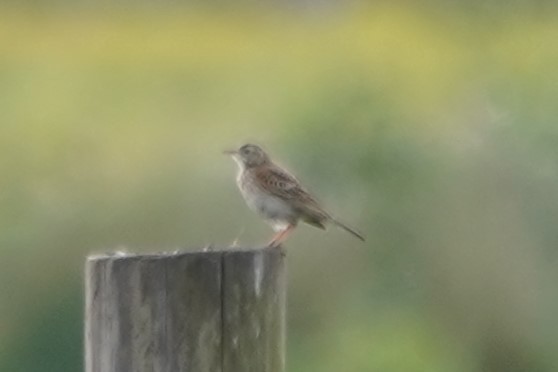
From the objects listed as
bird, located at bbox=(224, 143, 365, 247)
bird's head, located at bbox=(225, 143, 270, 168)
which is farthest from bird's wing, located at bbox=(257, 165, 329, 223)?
bird's head, located at bbox=(225, 143, 270, 168)

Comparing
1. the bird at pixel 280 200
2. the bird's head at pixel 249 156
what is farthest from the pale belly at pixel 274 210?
the bird's head at pixel 249 156

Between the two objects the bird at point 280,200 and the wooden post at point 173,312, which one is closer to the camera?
the wooden post at point 173,312

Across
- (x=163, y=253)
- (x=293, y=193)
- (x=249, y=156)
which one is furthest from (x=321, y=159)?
(x=163, y=253)

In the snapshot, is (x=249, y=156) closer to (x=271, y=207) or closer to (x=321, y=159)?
(x=271, y=207)

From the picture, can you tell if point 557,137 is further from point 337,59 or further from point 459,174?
point 337,59

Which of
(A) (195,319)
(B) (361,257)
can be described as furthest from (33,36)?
(A) (195,319)

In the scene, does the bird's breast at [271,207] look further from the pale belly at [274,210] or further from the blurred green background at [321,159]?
the blurred green background at [321,159]
